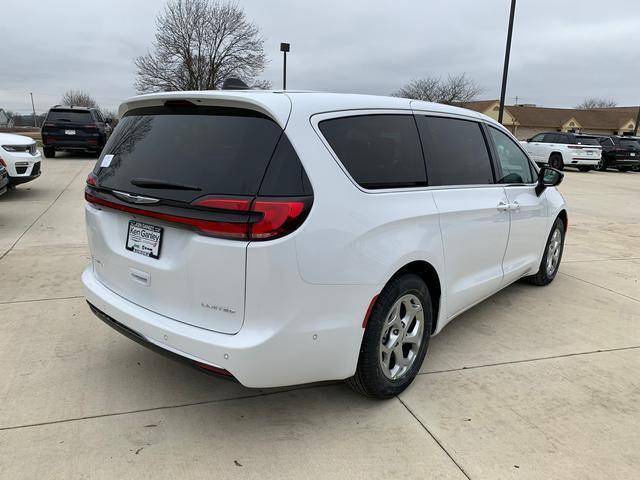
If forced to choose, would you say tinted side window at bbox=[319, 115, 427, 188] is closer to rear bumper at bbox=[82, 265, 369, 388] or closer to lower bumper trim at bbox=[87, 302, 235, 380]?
rear bumper at bbox=[82, 265, 369, 388]

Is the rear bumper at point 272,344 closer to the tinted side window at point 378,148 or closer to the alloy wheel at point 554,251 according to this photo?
the tinted side window at point 378,148

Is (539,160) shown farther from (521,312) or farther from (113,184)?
(113,184)

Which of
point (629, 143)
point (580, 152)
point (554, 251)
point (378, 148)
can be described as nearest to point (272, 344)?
point (378, 148)

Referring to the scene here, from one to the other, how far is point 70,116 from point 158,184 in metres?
16.0

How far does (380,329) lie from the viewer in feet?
8.68

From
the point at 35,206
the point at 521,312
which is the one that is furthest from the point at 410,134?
the point at 35,206

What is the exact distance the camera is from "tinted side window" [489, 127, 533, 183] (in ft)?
13.2

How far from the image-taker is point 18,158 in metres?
8.74

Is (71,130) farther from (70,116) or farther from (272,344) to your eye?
(272,344)

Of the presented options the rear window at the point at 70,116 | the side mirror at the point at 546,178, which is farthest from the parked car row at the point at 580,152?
the side mirror at the point at 546,178

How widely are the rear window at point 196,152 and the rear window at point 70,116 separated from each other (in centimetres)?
1530

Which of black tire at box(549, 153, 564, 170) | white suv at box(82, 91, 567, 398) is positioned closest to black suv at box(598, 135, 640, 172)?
black tire at box(549, 153, 564, 170)

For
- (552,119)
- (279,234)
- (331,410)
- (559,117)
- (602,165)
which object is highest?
(559,117)

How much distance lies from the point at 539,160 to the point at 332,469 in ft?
75.2
